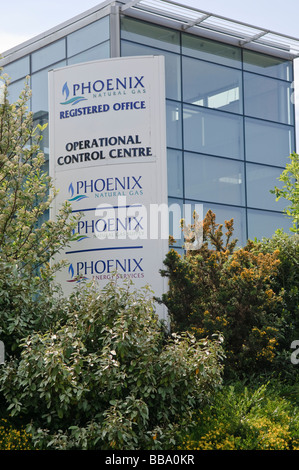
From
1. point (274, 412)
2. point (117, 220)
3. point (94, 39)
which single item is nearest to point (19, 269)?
point (117, 220)

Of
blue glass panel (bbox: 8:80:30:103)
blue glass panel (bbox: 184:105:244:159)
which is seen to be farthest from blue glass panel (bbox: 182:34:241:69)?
blue glass panel (bbox: 8:80:30:103)

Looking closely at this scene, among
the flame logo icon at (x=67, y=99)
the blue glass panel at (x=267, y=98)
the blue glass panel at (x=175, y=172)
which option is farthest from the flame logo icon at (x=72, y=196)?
the blue glass panel at (x=267, y=98)

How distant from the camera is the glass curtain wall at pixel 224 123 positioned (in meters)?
22.7

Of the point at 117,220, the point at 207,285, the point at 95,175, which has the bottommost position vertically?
the point at 207,285

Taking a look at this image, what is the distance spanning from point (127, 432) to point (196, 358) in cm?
146

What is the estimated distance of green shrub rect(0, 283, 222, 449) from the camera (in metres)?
8.56

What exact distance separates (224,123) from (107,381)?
16.5 metres

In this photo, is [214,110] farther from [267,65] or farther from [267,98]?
[267,65]

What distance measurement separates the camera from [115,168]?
1269 centimetres

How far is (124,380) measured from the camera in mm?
8922

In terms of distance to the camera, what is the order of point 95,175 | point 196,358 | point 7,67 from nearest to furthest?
point 196,358, point 95,175, point 7,67

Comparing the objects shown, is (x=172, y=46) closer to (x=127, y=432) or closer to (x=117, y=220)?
(x=117, y=220)

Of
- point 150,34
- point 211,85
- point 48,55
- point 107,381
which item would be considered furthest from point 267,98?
point 107,381

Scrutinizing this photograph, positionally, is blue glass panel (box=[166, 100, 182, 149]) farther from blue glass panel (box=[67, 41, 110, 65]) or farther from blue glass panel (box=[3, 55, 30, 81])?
blue glass panel (box=[3, 55, 30, 81])
